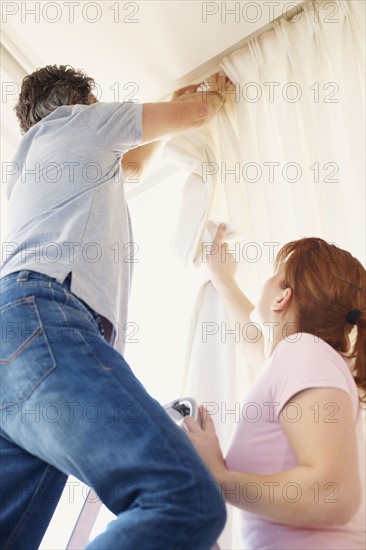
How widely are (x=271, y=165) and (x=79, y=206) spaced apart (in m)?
0.62

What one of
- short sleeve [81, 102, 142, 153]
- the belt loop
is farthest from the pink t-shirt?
short sleeve [81, 102, 142, 153]

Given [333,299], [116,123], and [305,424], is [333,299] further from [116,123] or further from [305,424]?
[116,123]

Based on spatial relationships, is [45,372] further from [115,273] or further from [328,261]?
[328,261]

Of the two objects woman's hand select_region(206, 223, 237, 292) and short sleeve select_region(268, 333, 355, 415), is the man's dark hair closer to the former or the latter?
woman's hand select_region(206, 223, 237, 292)

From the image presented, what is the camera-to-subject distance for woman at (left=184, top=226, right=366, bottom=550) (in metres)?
0.73

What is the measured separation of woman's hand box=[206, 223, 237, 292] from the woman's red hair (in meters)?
0.29

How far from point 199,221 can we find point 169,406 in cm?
61

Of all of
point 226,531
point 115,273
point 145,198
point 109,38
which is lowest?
point 226,531

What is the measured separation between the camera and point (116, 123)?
1.12 m

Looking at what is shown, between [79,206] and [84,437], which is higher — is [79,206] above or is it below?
above

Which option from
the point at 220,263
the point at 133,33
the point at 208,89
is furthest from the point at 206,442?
the point at 133,33

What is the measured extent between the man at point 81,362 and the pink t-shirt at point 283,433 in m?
0.17

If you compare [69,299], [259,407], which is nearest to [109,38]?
[69,299]

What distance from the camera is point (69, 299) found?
0.83 m
